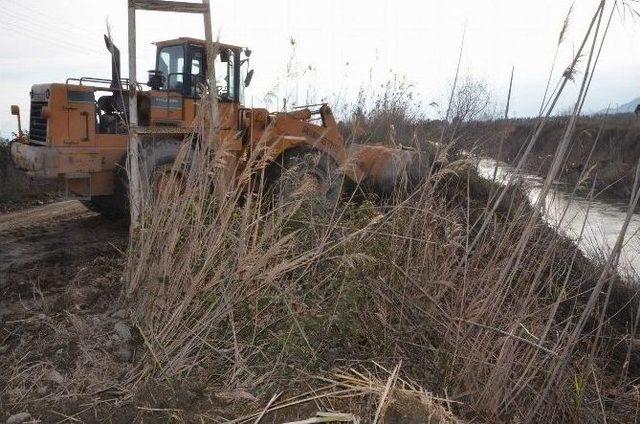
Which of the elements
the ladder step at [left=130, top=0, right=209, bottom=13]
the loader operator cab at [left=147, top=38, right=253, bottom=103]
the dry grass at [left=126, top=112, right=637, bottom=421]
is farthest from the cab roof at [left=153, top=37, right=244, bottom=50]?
the dry grass at [left=126, top=112, right=637, bottom=421]

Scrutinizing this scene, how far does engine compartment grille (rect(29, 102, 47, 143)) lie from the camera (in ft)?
23.6

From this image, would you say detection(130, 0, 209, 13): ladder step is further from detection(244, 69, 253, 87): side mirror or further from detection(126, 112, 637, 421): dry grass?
detection(244, 69, 253, 87): side mirror

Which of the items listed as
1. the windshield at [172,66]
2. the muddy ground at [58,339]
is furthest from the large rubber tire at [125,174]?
the muddy ground at [58,339]

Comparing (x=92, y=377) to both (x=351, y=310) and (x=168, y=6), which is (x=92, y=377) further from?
(x=168, y=6)

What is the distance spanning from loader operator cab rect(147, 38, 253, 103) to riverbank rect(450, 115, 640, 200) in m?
3.37

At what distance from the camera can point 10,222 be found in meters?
8.12

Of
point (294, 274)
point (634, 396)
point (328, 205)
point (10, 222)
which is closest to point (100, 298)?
point (294, 274)

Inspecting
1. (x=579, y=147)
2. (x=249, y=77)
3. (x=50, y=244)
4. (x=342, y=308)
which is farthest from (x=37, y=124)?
(x=579, y=147)

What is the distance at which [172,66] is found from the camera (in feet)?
26.7

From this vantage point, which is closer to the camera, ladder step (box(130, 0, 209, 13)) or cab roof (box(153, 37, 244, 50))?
ladder step (box(130, 0, 209, 13))

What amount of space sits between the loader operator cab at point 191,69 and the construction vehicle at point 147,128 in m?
0.01

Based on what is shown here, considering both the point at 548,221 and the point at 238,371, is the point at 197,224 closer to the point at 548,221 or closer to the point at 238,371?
the point at 238,371

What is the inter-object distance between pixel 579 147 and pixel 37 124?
21.1ft

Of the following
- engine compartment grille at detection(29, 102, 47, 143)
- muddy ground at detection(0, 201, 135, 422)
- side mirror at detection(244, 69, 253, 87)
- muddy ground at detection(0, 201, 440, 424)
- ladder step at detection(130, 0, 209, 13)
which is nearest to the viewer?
muddy ground at detection(0, 201, 440, 424)
